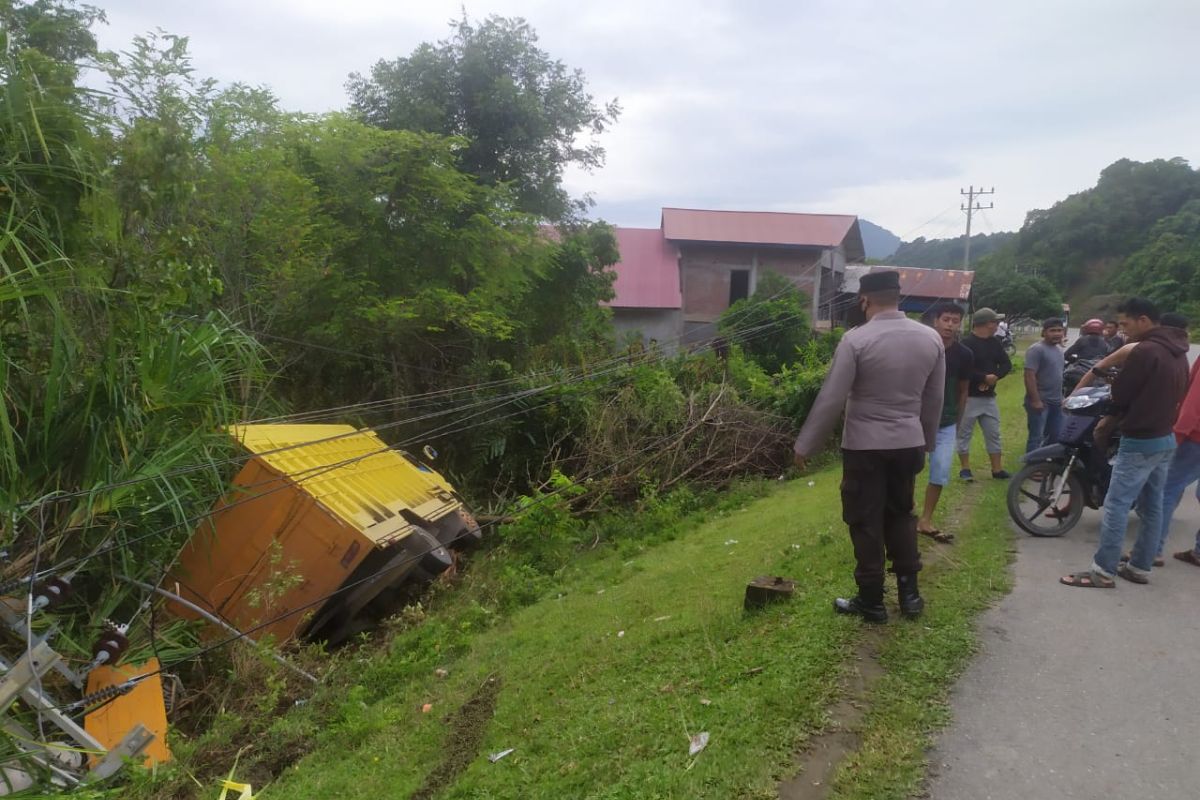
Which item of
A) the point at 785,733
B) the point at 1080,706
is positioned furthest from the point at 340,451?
the point at 1080,706

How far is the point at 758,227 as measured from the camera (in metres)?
25.3

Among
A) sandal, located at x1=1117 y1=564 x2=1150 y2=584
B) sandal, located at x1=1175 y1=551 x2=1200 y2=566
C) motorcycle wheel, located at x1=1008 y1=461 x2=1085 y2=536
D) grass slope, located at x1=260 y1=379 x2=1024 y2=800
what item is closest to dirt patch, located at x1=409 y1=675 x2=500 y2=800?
grass slope, located at x1=260 y1=379 x2=1024 y2=800

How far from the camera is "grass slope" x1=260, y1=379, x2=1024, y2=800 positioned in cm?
297

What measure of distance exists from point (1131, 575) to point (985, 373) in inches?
101

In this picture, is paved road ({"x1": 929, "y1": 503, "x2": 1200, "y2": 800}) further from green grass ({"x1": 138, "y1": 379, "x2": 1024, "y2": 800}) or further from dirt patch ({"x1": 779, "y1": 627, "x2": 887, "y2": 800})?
dirt patch ({"x1": 779, "y1": 627, "x2": 887, "y2": 800})

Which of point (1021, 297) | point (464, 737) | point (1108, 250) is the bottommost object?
point (464, 737)

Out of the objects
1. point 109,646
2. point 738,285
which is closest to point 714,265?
point 738,285

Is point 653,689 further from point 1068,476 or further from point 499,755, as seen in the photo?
point 1068,476

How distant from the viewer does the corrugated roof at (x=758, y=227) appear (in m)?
24.7

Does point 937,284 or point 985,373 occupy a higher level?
point 937,284

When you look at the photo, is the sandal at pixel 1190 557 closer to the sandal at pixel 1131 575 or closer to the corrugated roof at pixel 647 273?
the sandal at pixel 1131 575

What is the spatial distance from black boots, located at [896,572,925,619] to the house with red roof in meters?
20.5

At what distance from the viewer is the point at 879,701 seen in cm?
320

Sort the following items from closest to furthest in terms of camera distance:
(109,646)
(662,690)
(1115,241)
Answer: (662,690) → (109,646) → (1115,241)
